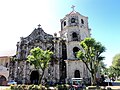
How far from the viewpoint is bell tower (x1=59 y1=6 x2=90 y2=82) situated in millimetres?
34406

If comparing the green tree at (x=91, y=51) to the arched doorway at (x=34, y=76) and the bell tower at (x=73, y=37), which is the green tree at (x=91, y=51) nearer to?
the bell tower at (x=73, y=37)

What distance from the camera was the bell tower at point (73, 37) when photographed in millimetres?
34406

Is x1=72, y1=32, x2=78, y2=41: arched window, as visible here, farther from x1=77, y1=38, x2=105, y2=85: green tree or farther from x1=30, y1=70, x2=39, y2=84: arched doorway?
x1=30, y1=70, x2=39, y2=84: arched doorway

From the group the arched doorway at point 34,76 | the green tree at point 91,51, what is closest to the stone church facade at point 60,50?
the arched doorway at point 34,76

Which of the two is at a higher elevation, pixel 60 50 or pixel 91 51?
pixel 60 50

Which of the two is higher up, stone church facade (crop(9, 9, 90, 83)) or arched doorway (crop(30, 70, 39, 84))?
stone church facade (crop(9, 9, 90, 83))

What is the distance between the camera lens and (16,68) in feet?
121

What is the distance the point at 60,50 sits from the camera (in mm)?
36906

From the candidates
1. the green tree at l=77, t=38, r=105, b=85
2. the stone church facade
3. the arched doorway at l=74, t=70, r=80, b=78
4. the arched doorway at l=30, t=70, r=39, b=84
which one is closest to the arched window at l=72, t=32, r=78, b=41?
the stone church facade

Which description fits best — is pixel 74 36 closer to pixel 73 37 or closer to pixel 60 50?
pixel 73 37

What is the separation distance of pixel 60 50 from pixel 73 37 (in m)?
4.58

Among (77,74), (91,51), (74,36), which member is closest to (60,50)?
(74,36)

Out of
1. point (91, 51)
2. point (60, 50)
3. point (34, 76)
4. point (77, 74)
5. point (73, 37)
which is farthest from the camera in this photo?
point (73, 37)

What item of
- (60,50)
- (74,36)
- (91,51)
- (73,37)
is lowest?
(91,51)
